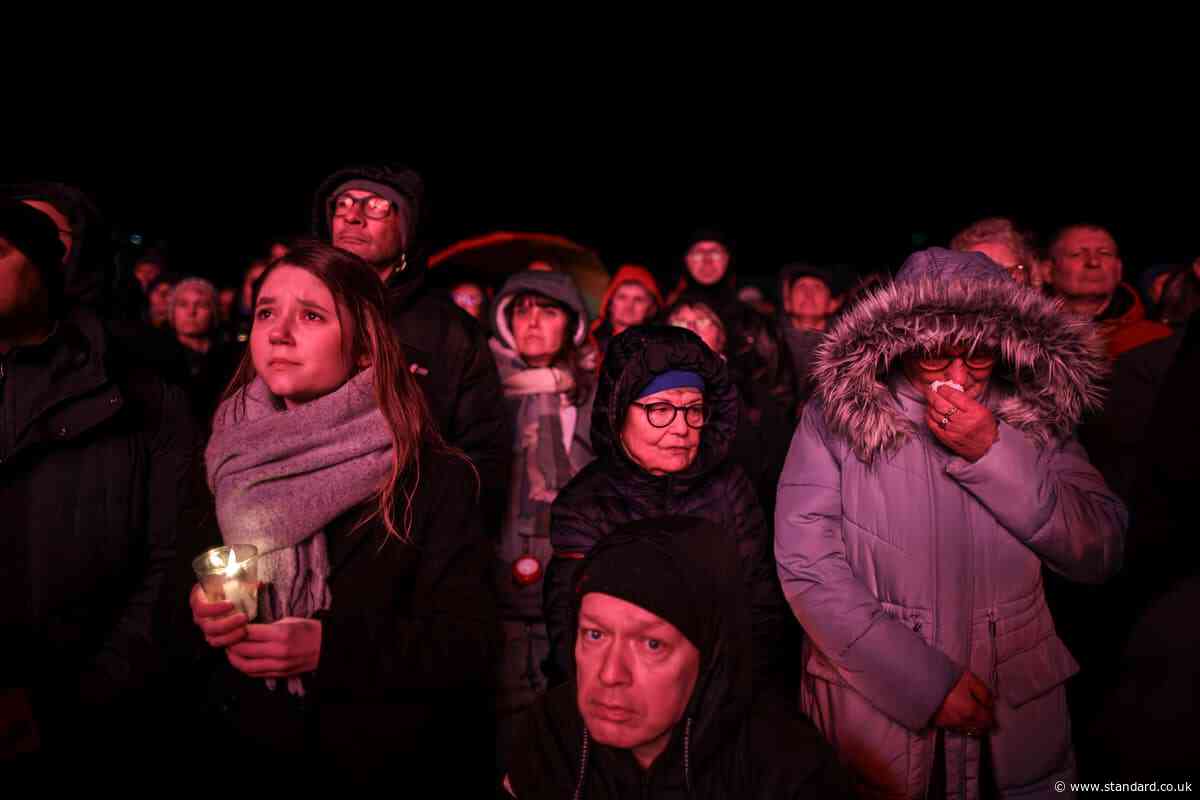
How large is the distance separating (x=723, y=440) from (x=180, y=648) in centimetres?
181

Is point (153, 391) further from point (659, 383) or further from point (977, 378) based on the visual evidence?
point (977, 378)

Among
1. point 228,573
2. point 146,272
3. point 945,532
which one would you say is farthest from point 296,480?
point 146,272

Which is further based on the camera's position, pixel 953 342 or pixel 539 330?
pixel 539 330

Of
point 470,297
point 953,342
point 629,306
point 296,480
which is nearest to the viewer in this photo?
point 296,480

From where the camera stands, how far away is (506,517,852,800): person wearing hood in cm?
144

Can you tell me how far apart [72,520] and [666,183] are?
41.0 feet

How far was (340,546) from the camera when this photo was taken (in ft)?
5.50

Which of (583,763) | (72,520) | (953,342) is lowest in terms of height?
(583,763)

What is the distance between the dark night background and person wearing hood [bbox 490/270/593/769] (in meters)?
5.48

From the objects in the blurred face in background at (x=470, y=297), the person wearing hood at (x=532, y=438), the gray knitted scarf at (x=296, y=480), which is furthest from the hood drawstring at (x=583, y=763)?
the blurred face in background at (x=470, y=297)

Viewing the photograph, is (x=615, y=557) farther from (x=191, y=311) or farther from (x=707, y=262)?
(x=191, y=311)

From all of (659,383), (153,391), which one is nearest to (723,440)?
(659,383)

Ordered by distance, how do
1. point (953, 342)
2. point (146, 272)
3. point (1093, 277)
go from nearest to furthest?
point (953, 342), point (1093, 277), point (146, 272)

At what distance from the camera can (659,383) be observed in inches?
98.3
